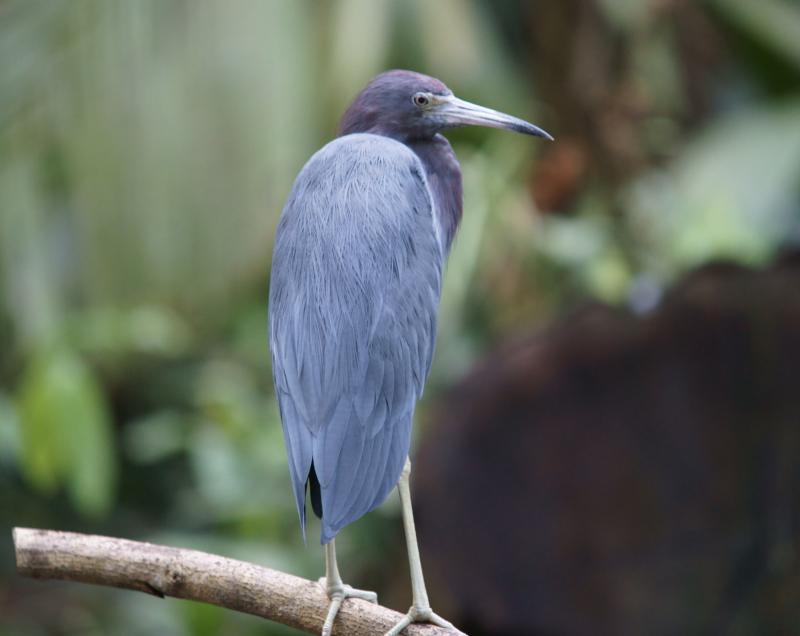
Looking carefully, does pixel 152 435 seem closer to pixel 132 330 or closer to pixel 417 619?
pixel 132 330

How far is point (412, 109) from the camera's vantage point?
2.29m

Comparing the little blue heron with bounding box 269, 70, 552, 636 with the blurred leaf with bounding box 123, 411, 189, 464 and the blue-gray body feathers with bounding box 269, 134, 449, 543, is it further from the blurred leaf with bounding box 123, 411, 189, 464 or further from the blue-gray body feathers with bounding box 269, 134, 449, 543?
the blurred leaf with bounding box 123, 411, 189, 464

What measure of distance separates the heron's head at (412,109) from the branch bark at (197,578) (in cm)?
87

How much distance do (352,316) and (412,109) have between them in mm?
456

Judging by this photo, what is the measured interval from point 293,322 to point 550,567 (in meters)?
1.23

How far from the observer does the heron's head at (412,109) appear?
2271mm

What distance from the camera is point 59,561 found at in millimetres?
2174

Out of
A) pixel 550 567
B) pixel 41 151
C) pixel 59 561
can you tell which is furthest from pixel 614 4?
pixel 59 561

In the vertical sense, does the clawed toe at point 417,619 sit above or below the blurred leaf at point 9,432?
above

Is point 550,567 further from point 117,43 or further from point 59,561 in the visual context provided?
point 117,43

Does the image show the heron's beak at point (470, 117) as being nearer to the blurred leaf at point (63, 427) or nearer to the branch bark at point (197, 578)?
the branch bark at point (197, 578)

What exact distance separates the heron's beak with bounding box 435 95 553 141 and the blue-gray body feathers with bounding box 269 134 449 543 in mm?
137

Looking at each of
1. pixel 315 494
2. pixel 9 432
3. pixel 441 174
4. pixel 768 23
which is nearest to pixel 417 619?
pixel 315 494

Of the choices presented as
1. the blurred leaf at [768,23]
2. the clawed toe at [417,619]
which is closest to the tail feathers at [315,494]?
the clawed toe at [417,619]
